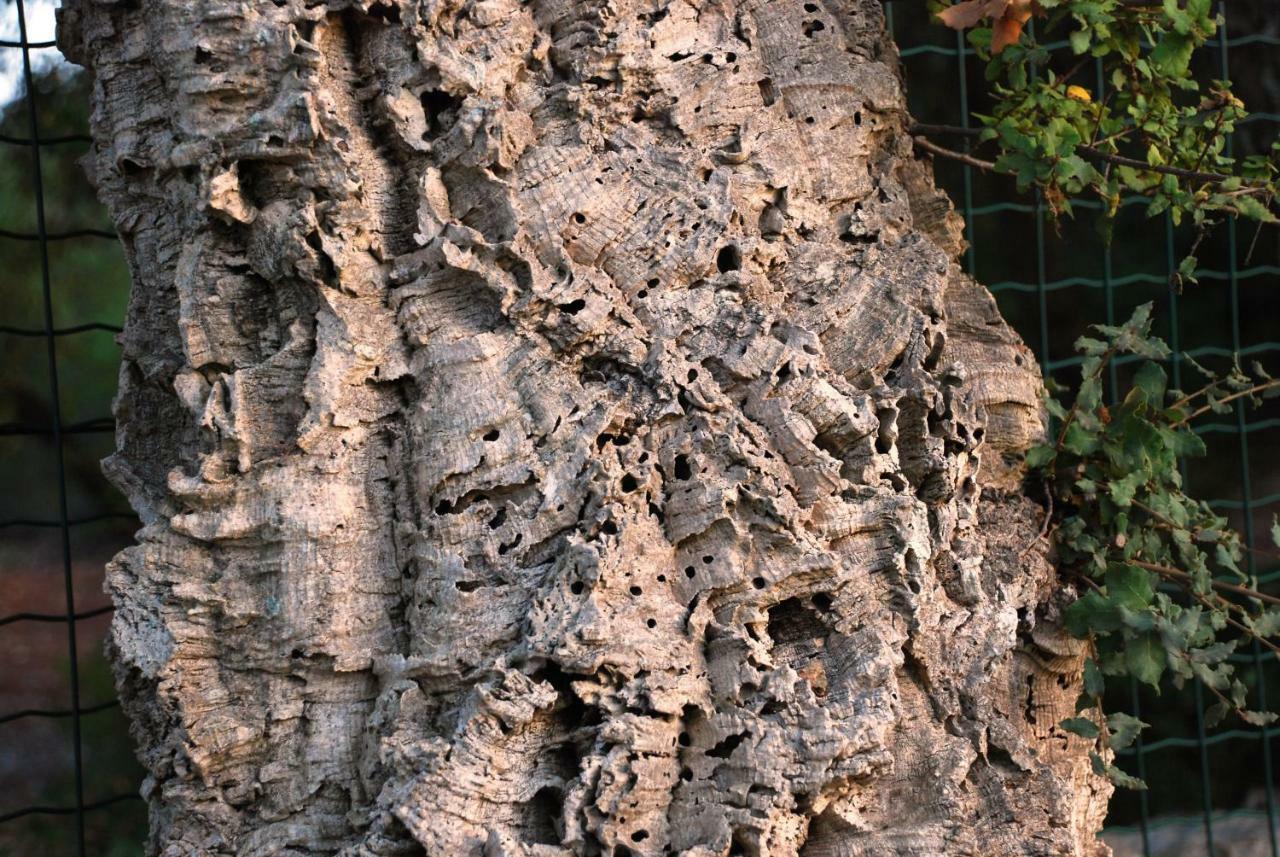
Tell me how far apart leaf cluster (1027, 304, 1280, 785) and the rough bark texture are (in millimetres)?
198

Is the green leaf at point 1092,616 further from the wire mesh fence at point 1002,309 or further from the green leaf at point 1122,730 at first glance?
the wire mesh fence at point 1002,309

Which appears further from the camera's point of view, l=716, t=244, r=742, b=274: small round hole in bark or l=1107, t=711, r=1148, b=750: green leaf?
l=1107, t=711, r=1148, b=750: green leaf

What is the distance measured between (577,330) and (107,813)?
2.47 metres

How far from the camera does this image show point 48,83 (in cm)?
331

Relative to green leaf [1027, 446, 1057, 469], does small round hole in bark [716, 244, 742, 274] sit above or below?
above

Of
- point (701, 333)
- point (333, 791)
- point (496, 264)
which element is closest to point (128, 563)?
point (333, 791)

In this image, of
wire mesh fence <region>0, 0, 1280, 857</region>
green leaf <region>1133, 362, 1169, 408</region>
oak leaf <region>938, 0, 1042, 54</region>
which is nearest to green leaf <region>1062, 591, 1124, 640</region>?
green leaf <region>1133, 362, 1169, 408</region>

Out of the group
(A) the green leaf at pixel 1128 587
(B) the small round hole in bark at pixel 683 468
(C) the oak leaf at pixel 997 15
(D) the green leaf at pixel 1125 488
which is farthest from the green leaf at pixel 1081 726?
(C) the oak leaf at pixel 997 15

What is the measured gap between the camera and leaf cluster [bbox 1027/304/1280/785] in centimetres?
178

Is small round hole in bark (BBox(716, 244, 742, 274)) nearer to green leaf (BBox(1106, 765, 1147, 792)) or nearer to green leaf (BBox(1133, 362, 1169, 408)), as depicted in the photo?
green leaf (BBox(1133, 362, 1169, 408))

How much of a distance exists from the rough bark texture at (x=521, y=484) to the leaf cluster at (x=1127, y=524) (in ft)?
0.65

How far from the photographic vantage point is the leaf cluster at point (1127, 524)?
70.1 inches

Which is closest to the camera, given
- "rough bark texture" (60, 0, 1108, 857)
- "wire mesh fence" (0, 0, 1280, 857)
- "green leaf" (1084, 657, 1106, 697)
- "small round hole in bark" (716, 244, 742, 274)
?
A: "rough bark texture" (60, 0, 1108, 857)

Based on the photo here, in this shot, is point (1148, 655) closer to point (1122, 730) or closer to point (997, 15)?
point (1122, 730)
